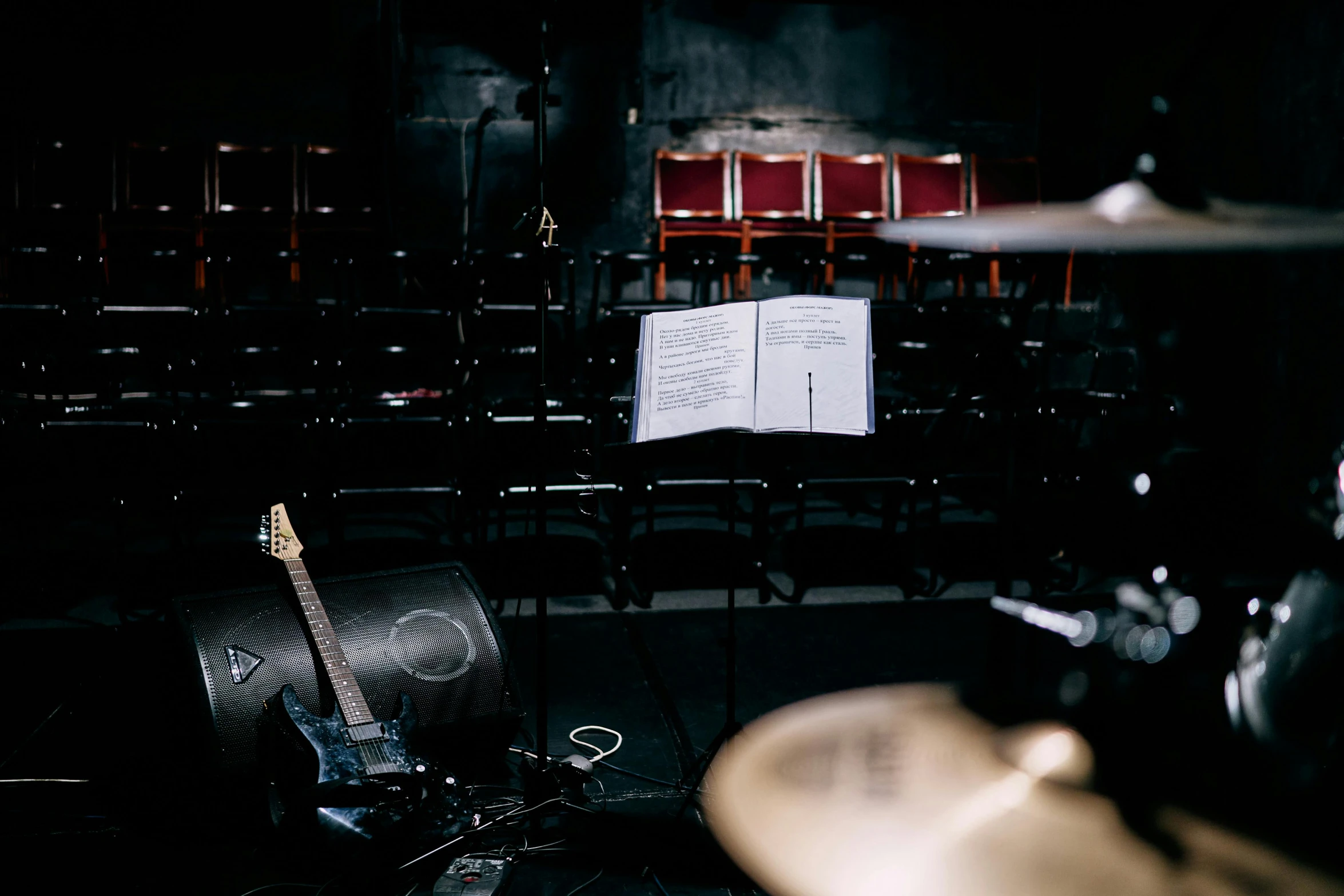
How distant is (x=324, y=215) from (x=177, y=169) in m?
1.02

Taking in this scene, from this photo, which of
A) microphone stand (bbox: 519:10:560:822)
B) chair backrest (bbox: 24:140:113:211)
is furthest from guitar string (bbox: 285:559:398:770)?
chair backrest (bbox: 24:140:113:211)

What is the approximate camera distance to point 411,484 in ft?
13.3

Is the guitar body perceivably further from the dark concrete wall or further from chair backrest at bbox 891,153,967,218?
chair backrest at bbox 891,153,967,218

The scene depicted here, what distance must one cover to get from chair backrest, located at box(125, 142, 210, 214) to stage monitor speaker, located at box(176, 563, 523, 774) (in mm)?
4548

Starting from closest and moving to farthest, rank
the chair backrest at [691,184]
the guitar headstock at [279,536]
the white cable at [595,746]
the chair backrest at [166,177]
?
the guitar headstock at [279,536]
the white cable at [595,746]
the chair backrest at [166,177]
the chair backrest at [691,184]

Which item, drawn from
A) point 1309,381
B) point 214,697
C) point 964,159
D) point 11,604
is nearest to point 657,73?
point 964,159

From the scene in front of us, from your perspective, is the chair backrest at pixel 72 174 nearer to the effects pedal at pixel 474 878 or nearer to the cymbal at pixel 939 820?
the effects pedal at pixel 474 878

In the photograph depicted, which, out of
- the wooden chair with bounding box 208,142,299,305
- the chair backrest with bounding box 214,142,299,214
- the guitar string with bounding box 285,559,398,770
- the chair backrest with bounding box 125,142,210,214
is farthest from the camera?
the chair backrest with bounding box 214,142,299,214

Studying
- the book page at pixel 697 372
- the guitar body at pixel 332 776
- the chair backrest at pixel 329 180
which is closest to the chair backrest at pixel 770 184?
the chair backrest at pixel 329 180

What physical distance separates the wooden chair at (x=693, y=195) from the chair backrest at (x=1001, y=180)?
5.64 feet

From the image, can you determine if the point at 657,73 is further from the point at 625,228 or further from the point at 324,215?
the point at 324,215

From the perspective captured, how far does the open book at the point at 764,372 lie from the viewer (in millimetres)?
2135

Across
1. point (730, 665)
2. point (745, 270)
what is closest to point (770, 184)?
point (745, 270)

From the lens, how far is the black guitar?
1968 mm
